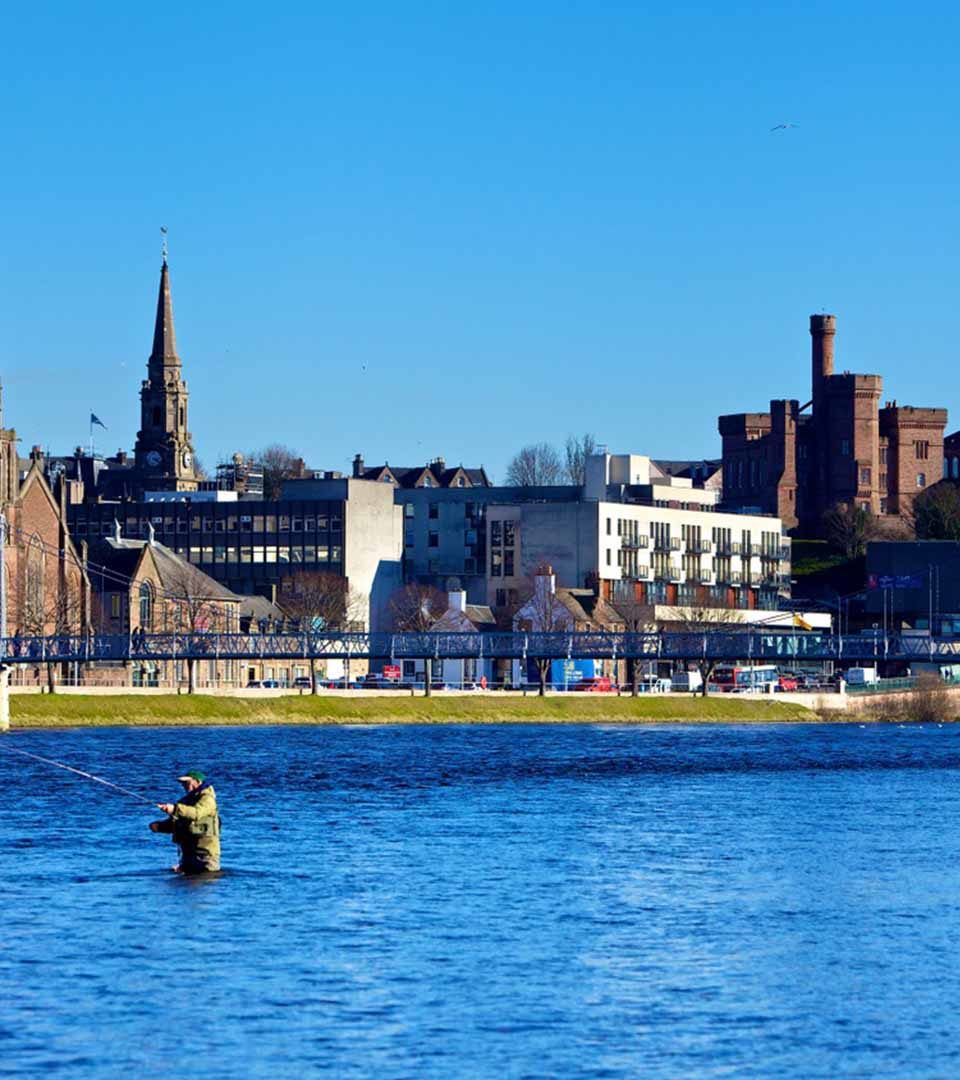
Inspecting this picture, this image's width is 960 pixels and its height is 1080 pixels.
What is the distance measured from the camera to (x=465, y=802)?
7412 centimetres

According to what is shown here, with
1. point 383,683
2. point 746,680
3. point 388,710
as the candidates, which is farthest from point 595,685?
point 388,710

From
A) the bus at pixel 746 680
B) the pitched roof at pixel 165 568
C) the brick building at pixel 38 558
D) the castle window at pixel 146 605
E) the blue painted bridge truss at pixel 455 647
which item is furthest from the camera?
the pitched roof at pixel 165 568

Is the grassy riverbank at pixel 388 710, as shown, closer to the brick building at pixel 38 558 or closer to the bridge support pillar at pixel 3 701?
the bridge support pillar at pixel 3 701

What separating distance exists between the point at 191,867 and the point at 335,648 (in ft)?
453

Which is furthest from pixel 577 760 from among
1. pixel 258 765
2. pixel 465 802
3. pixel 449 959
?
pixel 449 959

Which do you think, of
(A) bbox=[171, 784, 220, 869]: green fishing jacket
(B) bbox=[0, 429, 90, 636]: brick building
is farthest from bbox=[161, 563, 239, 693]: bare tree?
(A) bbox=[171, 784, 220, 869]: green fishing jacket

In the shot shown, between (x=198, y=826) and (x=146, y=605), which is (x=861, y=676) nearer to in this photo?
(x=146, y=605)

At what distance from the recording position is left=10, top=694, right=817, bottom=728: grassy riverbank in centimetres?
12362

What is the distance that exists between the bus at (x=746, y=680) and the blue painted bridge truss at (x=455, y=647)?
3.70 m

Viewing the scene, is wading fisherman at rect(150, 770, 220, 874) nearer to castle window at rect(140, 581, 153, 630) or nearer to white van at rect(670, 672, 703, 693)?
white van at rect(670, 672, 703, 693)

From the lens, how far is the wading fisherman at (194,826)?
47406mm

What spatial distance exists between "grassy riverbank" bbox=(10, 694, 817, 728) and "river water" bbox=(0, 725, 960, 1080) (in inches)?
1701

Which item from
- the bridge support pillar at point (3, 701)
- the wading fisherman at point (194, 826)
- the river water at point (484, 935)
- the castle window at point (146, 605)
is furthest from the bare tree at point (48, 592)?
the wading fisherman at point (194, 826)

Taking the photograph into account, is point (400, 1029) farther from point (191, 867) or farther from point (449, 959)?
point (191, 867)
